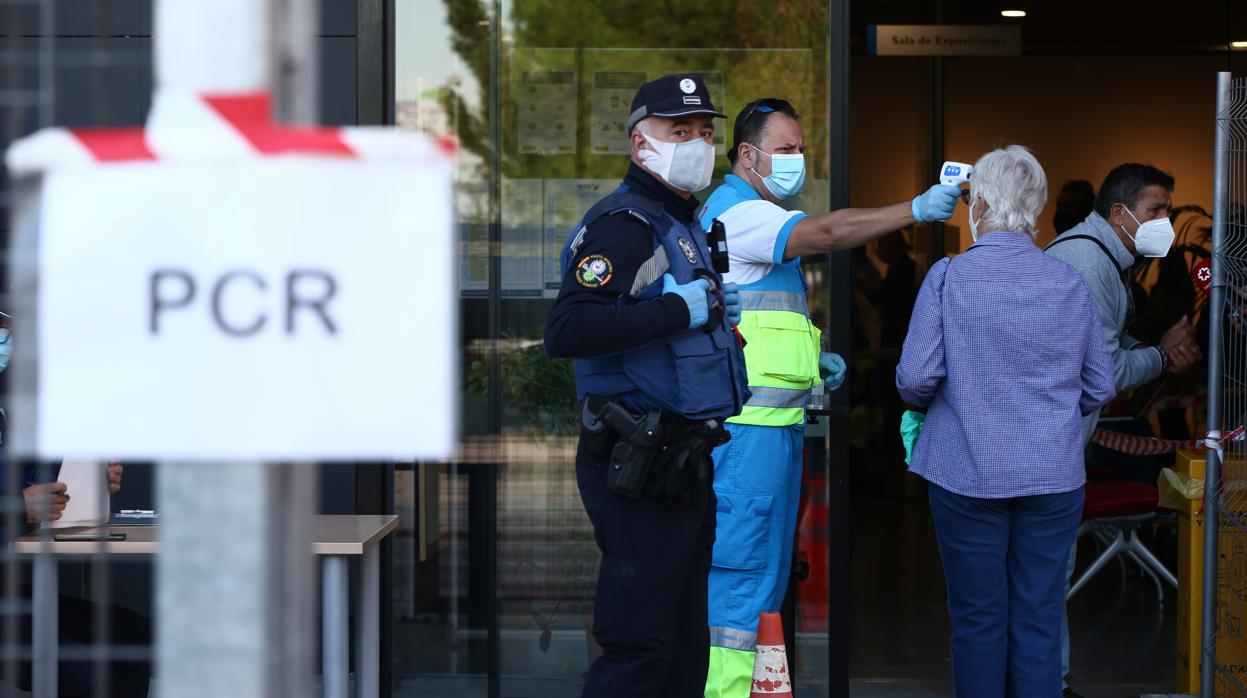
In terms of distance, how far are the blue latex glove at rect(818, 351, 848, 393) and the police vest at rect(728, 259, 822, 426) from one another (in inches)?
10.8

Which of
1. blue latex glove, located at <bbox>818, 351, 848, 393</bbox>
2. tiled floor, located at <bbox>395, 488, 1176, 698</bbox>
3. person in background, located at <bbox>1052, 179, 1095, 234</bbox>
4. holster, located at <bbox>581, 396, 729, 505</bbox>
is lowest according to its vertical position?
tiled floor, located at <bbox>395, 488, 1176, 698</bbox>

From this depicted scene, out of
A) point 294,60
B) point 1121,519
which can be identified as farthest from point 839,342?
point 294,60

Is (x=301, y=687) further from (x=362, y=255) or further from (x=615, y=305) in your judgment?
(x=615, y=305)

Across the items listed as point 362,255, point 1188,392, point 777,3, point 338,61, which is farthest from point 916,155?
point 362,255

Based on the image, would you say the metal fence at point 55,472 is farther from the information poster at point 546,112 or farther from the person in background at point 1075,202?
the person in background at point 1075,202

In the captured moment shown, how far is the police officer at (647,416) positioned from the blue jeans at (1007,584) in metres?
0.80

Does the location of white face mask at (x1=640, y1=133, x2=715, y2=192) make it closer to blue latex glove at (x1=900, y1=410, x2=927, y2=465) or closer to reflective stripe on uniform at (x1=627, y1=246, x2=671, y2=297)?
reflective stripe on uniform at (x1=627, y1=246, x2=671, y2=297)

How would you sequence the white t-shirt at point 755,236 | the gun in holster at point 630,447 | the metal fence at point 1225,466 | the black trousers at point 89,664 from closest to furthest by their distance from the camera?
the gun in holster at point 630,447, the black trousers at point 89,664, the white t-shirt at point 755,236, the metal fence at point 1225,466

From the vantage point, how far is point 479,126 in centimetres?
516

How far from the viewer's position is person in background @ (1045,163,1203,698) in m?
4.52

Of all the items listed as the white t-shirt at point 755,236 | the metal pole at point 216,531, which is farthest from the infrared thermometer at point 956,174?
the metal pole at point 216,531

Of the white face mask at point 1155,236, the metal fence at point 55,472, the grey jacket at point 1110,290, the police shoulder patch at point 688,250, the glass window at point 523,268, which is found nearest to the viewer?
the metal fence at point 55,472

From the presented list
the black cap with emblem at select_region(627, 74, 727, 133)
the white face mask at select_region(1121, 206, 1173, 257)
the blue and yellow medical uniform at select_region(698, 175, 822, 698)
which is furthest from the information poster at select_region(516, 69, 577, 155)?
the white face mask at select_region(1121, 206, 1173, 257)

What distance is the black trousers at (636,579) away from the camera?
3352mm
